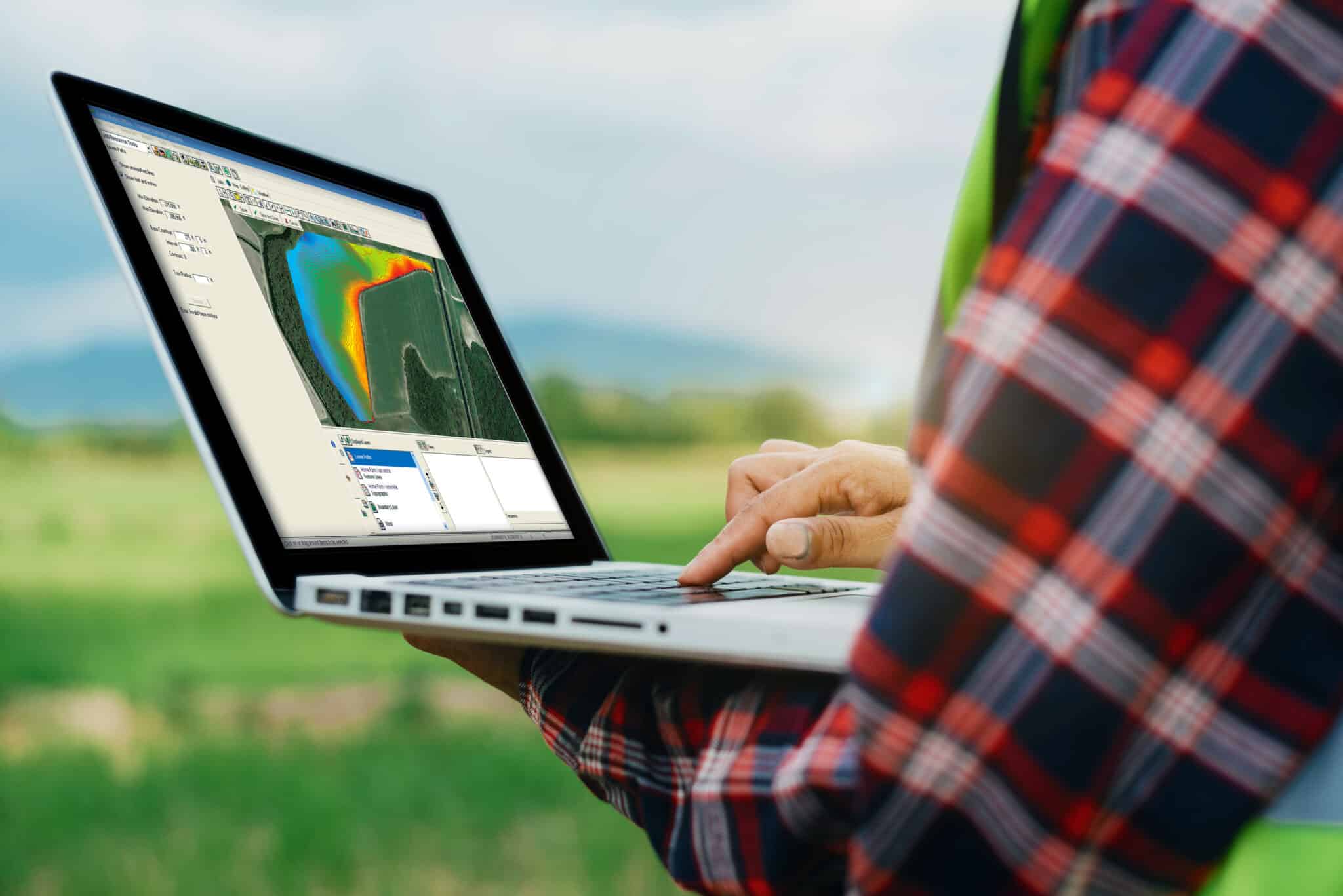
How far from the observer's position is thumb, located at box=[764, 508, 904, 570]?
2.87 feet

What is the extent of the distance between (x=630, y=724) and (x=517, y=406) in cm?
60

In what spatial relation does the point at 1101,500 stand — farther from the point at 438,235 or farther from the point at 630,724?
the point at 438,235

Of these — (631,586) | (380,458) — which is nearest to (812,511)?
(631,586)

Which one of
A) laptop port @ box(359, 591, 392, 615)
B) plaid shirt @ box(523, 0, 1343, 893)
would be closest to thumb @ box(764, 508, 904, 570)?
laptop port @ box(359, 591, 392, 615)

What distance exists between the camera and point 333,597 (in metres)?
0.77

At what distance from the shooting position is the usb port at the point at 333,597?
30.2 inches

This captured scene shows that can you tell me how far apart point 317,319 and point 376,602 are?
0.32m

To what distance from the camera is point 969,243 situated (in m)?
0.55

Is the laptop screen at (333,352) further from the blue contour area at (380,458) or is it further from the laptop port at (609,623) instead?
the laptop port at (609,623)

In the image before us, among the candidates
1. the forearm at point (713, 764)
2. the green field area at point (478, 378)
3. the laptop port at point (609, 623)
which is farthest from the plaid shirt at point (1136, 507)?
the green field area at point (478, 378)

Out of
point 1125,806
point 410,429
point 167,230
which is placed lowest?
point 410,429

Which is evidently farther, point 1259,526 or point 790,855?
point 790,855

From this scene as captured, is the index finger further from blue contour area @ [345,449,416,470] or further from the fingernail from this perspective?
blue contour area @ [345,449,416,470]

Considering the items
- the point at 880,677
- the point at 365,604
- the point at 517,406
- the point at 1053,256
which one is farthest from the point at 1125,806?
the point at 517,406
